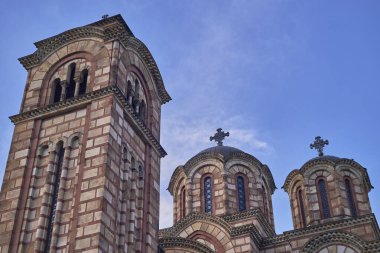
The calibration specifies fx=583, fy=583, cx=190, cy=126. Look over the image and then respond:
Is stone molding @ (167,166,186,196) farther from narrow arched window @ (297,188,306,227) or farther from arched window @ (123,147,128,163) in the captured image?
arched window @ (123,147,128,163)

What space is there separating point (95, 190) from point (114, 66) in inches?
160

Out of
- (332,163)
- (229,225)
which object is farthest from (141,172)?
(332,163)

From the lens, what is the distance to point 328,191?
79.8 ft

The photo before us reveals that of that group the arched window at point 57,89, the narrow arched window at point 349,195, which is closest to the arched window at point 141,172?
the arched window at point 57,89

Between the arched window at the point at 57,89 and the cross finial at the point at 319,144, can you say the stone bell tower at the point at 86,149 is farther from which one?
the cross finial at the point at 319,144

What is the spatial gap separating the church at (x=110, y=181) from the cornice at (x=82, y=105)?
1.1 inches

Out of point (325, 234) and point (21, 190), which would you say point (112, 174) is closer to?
point (21, 190)

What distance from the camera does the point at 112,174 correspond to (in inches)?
557

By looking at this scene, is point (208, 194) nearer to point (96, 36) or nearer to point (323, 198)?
point (323, 198)

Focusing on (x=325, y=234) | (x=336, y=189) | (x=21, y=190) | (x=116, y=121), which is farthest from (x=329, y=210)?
(x=21, y=190)

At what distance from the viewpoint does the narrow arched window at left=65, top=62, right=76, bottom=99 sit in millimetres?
16598

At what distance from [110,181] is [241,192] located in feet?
38.8

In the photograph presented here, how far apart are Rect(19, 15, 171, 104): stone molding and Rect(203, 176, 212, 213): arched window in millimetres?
8451

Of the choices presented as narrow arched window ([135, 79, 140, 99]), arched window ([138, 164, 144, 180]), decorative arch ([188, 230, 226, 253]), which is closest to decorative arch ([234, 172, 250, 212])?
Answer: decorative arch ([188, 230, 226, 253])
